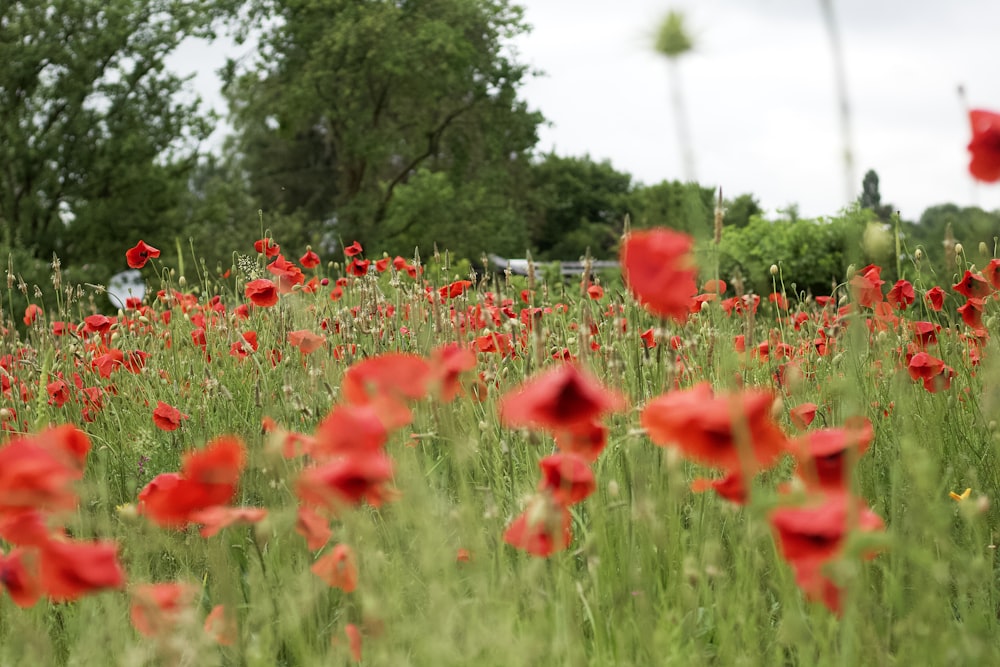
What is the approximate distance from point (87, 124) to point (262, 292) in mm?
16455

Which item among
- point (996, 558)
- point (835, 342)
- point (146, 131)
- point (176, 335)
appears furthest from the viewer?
point (146, 131)

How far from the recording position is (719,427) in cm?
121

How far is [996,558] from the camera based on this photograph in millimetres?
2564

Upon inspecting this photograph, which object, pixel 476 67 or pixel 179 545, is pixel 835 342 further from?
pixel 476 67

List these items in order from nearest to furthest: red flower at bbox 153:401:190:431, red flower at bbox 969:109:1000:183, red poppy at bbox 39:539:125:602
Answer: red poppy at bbox 39:539:125:602 → red flower at bbox 969:109:1000:183 → red flower at bbox 153:401:190:431

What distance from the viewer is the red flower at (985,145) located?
1720 mm

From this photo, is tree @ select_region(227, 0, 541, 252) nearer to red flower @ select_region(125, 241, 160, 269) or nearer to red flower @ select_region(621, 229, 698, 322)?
red flower @ select_region(125, 241, 160, 269)

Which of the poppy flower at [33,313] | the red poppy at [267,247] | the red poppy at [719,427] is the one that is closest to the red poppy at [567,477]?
the red poppy at [719,427]

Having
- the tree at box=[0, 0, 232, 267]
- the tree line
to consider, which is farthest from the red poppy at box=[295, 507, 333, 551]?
the tree at box=[0, 0, 232, 267]

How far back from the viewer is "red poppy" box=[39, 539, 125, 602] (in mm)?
1310

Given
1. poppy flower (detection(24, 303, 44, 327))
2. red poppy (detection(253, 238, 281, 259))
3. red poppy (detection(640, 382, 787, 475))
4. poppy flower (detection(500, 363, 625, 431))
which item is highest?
red poppy (detection(253, 238, 281, 259))

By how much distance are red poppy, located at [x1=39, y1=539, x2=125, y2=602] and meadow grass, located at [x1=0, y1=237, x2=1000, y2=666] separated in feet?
0.39

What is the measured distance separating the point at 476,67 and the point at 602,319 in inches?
878

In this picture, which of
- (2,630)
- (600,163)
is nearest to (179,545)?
(2,630)
